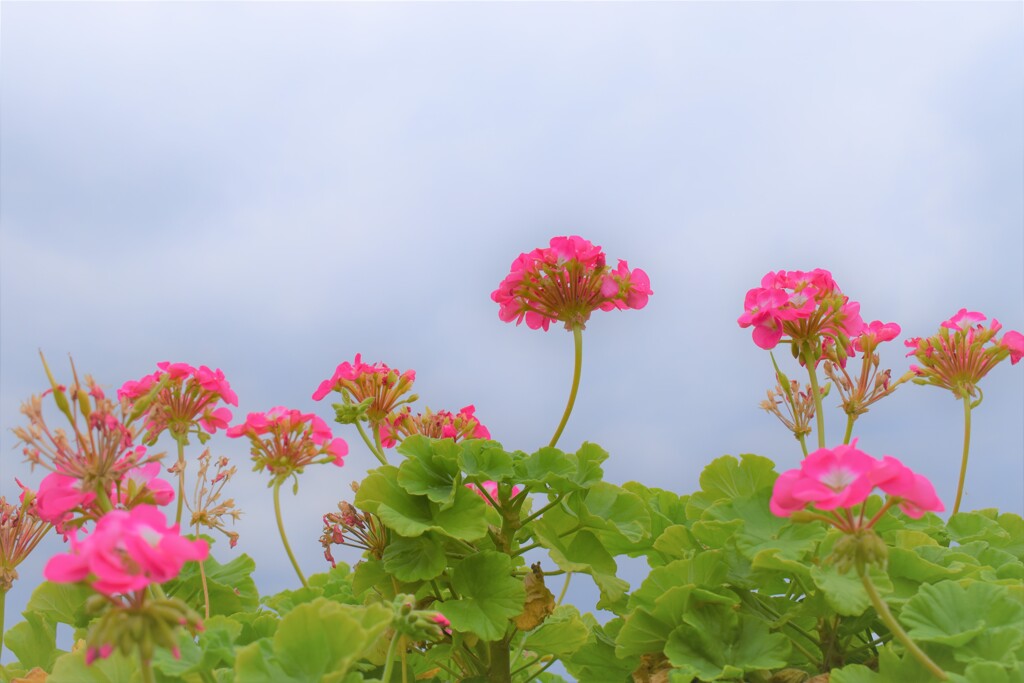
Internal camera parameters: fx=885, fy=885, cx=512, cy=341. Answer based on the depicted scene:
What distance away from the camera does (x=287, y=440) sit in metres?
2.72

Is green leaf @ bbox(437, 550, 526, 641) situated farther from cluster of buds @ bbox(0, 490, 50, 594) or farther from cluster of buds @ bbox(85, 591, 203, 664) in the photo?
cluster of buds @ bbox(0, 490, 50, 594)

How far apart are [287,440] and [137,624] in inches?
50.3

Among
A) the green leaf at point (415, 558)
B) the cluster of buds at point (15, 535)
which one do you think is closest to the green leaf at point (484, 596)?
the green leaf at point (415, 558)

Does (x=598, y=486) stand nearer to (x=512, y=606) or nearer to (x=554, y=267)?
(x=512, y=606)

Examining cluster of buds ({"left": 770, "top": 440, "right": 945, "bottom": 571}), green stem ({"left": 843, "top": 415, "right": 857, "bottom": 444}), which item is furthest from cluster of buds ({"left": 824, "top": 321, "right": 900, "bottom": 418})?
cluster of buds ({"left": 770, "top": 440, "right": 945, "bottom": 571})

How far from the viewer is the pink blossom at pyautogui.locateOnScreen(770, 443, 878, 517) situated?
1.78m

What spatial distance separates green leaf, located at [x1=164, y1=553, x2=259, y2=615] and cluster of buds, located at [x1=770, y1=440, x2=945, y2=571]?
2404 mm

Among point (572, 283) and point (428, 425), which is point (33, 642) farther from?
point (572, 283)

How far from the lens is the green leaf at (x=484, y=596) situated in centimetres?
269

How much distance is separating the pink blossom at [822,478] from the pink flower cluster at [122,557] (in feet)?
3.82

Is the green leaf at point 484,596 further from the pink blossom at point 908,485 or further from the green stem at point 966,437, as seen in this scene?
the green stem at point 966,437

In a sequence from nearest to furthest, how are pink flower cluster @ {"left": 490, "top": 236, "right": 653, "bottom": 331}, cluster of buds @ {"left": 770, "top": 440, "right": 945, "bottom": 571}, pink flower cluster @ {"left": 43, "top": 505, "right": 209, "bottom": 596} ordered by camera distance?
pink flower cluster @ {"left": 43, "top": 505, "right": 209, "bottom": 596} → cluster of buds @ {"left": 770, "top": 440, "right": 945, "bottom": 571} → pink flower cluster @ {"left": 490, "top": 236, "right": 653, "bottom": 331}

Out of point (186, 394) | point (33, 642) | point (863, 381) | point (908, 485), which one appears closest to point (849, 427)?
point (863, 381)

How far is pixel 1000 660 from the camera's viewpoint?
7.10 ft
